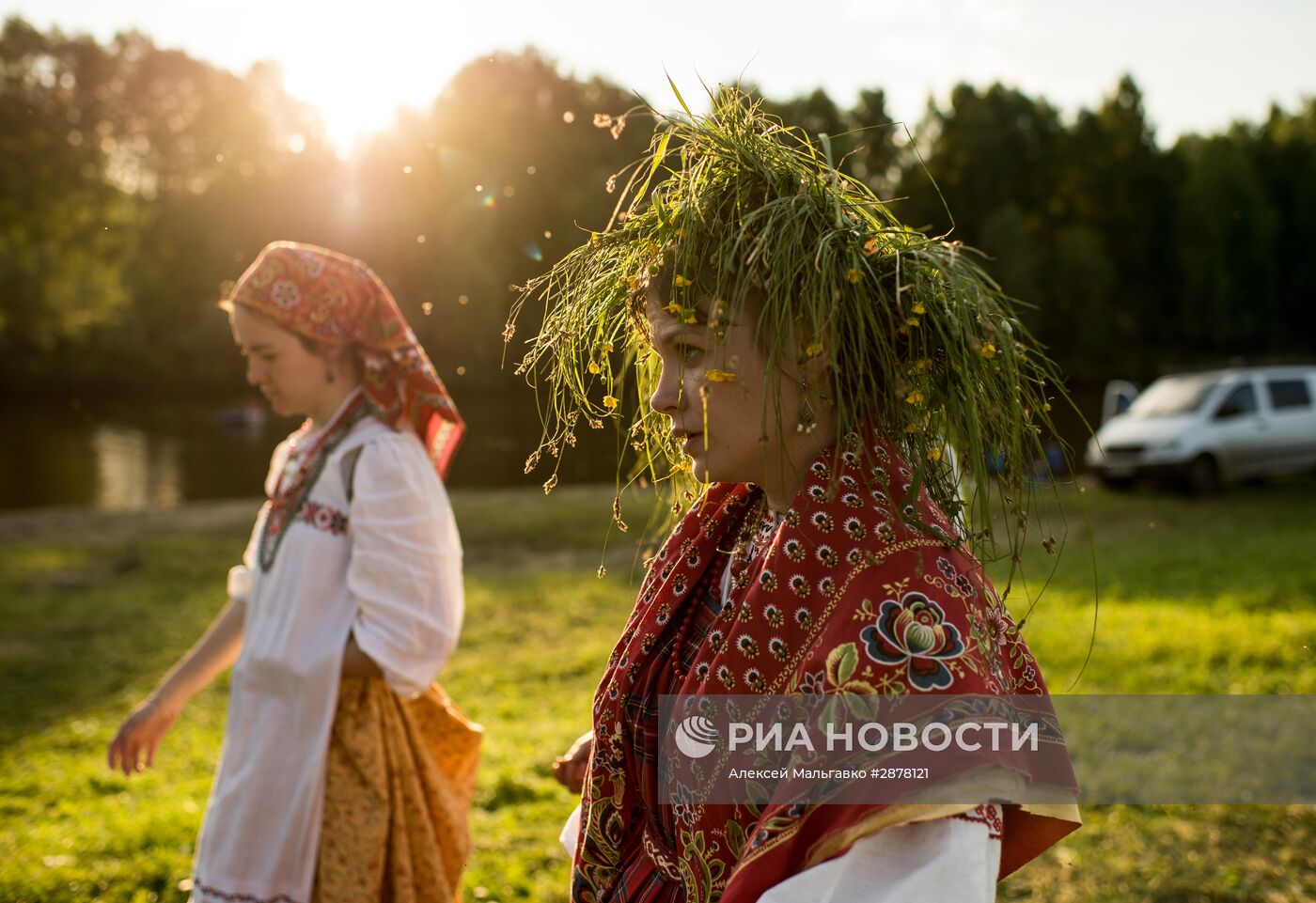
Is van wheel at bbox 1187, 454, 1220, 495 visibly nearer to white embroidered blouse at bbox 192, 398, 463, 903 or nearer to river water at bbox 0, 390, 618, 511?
river water at bbox 0, 390, 618, 511

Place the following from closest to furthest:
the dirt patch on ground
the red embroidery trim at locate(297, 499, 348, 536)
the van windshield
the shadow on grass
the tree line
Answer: the red embroidery trim at locate(297, 499, 348, 536) → the tree line → the shadow on grass → the dirt patch on ground → the van windshield

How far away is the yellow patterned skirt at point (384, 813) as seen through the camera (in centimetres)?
249

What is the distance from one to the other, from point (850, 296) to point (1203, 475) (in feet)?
51.6

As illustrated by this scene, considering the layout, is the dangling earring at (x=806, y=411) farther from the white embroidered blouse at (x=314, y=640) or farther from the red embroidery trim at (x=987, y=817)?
the white embroidered blouse at (x=314, y=640)

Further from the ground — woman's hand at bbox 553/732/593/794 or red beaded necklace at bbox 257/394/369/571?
red beaded necklace at bbox 257/394/369/571

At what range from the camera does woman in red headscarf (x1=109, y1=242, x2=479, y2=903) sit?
8.16 feet

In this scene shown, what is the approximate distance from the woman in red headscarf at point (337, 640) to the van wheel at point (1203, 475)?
14699 millimetres

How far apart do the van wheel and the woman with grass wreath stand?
15.2 metres

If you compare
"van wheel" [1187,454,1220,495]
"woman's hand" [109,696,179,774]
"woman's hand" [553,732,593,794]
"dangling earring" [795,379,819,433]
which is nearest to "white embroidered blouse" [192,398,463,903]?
"woman's hand" [109,696,179,774]

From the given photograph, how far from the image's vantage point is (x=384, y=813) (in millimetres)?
2527

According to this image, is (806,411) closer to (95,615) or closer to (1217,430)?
(95,615)

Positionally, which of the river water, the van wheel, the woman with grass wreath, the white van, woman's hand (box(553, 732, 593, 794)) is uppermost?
the woman with grass wreath

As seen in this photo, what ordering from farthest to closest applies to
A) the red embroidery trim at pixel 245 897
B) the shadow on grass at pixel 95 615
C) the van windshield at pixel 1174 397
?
the van windshield at pixel 1174 397 → the shadow on grass at pixel 95 615 → the red embroidery trim at pixel 245 897

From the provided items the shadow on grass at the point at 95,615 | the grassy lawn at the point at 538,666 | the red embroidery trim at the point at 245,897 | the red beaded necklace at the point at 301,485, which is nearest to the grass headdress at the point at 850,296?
the grassy lawn at the point at 538,666
